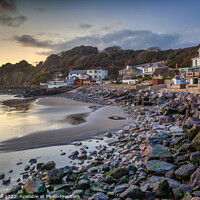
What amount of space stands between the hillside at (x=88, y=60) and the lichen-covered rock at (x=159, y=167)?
6878 centimetres

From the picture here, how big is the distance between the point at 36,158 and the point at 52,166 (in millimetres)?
1420

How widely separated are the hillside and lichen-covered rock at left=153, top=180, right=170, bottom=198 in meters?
70.1

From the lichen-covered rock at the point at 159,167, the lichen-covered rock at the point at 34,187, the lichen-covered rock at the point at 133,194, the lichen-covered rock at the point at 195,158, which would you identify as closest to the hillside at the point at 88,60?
the lichen-covered rock at the point at 195,158

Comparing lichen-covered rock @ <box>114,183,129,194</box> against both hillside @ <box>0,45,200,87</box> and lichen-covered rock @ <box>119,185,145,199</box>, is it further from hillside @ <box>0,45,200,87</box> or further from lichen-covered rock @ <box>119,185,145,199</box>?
hillside @ <box>0,45,200,87</box>

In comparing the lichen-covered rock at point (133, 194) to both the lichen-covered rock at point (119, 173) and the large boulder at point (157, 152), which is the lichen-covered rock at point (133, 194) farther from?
the large boulder at point (157, 152)

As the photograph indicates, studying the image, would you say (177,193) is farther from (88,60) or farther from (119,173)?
(88,60)

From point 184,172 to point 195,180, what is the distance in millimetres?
486

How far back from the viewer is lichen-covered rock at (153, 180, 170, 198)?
4.01 metres

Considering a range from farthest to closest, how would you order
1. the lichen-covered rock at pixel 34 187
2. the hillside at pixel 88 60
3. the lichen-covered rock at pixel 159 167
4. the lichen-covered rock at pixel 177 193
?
1. the hillside at pixel 88 60
2. the lichen-covered rock at pixel 159 167
3. the lichen-covered rock at pixel 34 187
4. the lichen-covered rock at pixel 177 193

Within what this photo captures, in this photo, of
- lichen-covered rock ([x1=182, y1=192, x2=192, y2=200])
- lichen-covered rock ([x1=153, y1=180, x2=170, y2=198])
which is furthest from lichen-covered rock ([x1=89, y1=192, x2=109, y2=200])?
lichen-covered rock ([x1=182, y1=192, x2=192, y2=200])

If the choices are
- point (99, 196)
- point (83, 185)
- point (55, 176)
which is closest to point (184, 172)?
point (99, 196)

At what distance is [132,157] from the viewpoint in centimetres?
654

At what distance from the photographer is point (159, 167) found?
5.28 metres

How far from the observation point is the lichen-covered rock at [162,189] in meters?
4.01
